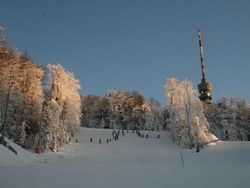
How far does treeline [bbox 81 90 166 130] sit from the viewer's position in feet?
284

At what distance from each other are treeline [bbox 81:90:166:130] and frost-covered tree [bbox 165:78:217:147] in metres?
29.4

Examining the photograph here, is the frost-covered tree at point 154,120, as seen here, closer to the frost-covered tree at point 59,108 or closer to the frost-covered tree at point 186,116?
A: the frost-covered tree at point 186,116

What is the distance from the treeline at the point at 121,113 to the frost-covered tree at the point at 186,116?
2940 cm

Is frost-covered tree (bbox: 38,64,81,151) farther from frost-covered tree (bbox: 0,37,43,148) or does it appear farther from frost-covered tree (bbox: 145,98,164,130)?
frost-covered tree (bbox: 145,98,164,130)

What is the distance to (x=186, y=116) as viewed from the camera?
5153cm

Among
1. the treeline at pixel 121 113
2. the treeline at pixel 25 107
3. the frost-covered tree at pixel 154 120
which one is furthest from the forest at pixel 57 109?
the treeline at pixel 121 113

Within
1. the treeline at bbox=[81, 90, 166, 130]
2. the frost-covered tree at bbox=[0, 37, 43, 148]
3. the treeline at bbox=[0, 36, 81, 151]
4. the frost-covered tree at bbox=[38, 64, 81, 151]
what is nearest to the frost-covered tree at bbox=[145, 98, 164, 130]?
the treeline at bbox=[81, 90, 166, 130]

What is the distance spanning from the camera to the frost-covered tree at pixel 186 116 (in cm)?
4931

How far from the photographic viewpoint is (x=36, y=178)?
463 inches

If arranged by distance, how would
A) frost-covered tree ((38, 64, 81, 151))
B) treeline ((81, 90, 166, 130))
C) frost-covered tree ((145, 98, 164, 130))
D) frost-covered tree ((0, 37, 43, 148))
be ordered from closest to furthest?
frost-covered tree ((0, 37, 43, 148))
frost-covered tree ((38, 64, 81, 151))
frost-covered tree ((145, 98, 164, 130))
treeline ((81, 90, 166, 130))

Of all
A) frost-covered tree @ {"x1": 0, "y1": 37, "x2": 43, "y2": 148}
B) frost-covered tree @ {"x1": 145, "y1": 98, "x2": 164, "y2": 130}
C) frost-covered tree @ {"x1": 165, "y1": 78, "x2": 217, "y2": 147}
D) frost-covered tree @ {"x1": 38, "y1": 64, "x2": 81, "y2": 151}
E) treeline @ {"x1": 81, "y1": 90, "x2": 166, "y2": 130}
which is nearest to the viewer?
frost-covered tree @ {"x1": 0, "y1": 37, "x2": 43, "y2": 148}

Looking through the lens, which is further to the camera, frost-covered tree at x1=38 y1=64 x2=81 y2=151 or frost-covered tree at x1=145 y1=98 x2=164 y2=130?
frost-covered tree at x1=145 y1=98 x2=164 y2=130

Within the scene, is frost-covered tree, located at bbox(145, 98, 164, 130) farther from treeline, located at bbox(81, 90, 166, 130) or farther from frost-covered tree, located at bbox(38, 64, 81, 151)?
frost-covered tree, located at bbox(38, 64, 81, 151)

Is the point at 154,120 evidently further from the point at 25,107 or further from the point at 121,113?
the point at 25,107
